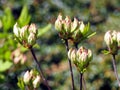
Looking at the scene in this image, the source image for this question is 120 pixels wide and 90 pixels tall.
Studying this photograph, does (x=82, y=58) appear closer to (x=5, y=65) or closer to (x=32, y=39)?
(x=32, y=39)

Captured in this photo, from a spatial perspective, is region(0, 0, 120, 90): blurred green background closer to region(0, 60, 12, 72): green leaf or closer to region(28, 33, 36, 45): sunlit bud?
region(0, 60, 12, 72): green leaf

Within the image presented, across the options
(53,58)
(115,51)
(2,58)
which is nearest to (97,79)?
(53,58)

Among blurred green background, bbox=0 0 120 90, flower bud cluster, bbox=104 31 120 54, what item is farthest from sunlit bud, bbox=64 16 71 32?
blurred green background, bbox=0 0 120 90

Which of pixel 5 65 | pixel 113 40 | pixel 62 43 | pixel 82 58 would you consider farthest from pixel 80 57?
pixel 62 43

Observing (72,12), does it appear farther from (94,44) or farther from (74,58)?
(74,58)

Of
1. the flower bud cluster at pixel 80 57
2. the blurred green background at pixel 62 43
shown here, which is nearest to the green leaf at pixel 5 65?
the blurred green background at pixel 62 43
